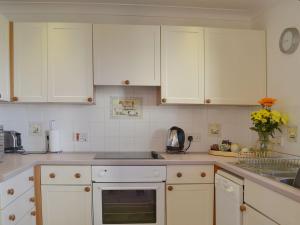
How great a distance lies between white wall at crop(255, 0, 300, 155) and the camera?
2.06m

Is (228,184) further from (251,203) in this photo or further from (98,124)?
(98,124)

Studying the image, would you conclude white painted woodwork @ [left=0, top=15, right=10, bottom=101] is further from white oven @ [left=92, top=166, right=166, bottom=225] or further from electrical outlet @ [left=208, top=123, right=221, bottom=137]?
electrical outlet @ [left=208, top=123, right=221, bottom=137]

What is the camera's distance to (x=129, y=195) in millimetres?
2143

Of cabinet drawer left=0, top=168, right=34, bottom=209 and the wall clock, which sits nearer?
cabinet drawer left=0, top=168, right=34, bottom=209

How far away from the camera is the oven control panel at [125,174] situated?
82.9 inches

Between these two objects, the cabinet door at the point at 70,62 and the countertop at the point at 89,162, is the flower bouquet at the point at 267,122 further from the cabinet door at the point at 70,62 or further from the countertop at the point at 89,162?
the cabinet door at the point at 70,62

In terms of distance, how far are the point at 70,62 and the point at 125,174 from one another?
1.12 metres

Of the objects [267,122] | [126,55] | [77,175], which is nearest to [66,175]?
[77,175]

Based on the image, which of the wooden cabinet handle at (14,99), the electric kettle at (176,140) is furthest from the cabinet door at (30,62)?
the electric kettle at (176,140)

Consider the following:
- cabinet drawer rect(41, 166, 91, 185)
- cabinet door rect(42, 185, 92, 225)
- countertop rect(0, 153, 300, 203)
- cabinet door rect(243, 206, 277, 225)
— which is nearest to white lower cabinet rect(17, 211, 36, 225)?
cabinet door rect(42, 185, 92, 225)

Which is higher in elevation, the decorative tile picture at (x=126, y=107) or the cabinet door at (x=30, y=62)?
the cabinet door at (x=30, y=62)

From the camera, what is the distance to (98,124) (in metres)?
2.62

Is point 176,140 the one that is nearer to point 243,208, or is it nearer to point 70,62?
point 243,208

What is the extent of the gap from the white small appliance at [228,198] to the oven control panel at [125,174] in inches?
20.0
